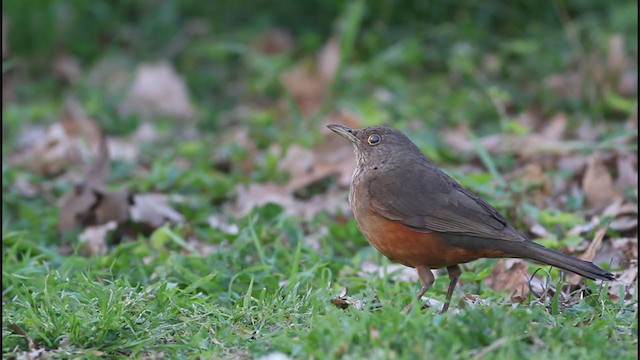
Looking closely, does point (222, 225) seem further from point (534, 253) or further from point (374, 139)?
point (534, 253)

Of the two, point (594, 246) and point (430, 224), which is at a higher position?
point (430, 224)

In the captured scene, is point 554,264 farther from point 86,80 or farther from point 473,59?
point 86,80

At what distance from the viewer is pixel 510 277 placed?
5.93 m

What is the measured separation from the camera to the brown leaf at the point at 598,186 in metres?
7.27

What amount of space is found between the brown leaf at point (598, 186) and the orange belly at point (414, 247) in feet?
7.61

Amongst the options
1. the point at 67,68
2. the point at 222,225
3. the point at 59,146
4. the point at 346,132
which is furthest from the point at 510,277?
the point at 67,68

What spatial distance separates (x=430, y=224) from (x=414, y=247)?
149 mm

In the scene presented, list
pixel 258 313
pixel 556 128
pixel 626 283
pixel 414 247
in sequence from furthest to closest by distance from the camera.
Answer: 1. pixel 556 128
2. pixel 626 283
3. pixel 414 247
4. pixel 258 313

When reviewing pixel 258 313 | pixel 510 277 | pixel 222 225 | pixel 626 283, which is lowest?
pixel 222 225

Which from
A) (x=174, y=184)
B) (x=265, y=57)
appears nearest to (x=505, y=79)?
(x=265, y=57)

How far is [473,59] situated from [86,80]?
13.5 feet

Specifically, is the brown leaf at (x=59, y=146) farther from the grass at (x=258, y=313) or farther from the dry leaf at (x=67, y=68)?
the grass at (x=258, y=313)

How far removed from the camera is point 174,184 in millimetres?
8227

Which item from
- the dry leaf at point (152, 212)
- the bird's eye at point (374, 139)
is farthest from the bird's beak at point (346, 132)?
the dry leaf at point (152, 212)
